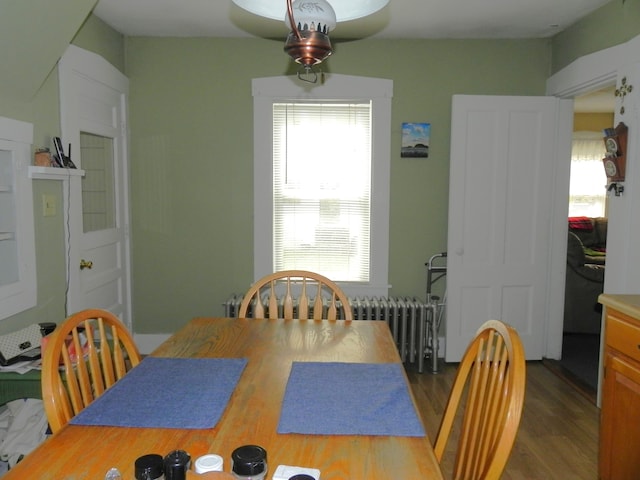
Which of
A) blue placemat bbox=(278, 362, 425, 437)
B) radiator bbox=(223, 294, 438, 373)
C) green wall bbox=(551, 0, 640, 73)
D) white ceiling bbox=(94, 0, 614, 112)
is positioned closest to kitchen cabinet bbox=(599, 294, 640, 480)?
blue placemat bbox=(278, 362, 425, 437)

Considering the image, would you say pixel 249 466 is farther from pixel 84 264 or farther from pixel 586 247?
pixel 586 247

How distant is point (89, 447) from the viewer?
1.06m

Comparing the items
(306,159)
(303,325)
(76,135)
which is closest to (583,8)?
(306,159)

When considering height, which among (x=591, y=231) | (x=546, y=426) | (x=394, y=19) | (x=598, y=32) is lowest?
(x=546, y=426)

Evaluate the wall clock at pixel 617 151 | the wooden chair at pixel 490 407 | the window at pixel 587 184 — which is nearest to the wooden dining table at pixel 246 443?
the wooden chair at pixel 490 407

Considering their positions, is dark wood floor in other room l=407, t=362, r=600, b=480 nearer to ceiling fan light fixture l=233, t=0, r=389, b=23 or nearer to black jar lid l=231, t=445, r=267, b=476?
black jar lid l=231, t=445, r=267, b=476

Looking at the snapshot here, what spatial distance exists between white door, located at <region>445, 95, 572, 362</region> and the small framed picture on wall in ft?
0.79

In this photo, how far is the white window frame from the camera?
150 inches

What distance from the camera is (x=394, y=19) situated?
3.41 meters

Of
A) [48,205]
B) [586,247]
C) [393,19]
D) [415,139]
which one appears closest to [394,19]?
[393,19]

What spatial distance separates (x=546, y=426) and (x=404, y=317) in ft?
3.84

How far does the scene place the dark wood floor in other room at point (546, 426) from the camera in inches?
95.0

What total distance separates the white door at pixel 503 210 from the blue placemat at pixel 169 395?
2572 millimetres

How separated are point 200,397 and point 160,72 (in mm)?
3209
